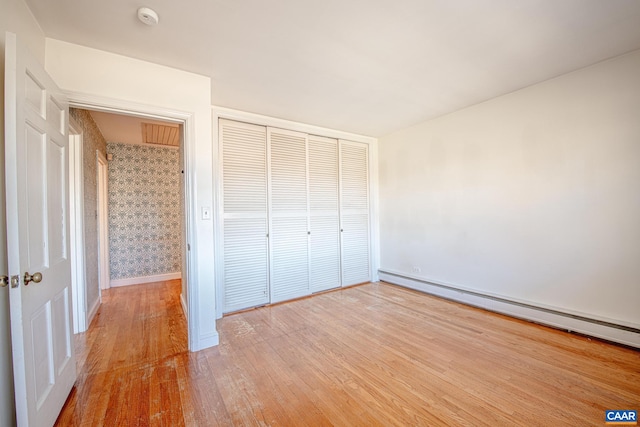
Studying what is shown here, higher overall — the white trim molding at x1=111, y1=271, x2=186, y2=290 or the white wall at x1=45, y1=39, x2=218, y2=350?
the white wall at x1=45, y1=39, x2=218, y2=350

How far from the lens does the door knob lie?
4.29ft

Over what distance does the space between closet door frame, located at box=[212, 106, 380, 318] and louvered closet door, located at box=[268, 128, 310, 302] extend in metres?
0.14

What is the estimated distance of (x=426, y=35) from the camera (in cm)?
200

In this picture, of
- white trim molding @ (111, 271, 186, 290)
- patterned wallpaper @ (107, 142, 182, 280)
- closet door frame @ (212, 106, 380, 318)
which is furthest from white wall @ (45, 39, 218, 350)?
white trim molding @ (111, 271, 186, 290)

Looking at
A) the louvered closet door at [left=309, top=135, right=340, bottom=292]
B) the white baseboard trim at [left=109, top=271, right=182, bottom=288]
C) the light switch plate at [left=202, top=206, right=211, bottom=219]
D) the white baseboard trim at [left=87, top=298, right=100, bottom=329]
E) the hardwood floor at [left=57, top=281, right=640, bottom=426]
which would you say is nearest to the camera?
the hardwood floor at [left=57, top=281, right=640, bottom=426]

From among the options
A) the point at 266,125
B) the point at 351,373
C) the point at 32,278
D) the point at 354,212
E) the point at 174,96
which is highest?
the point at 266,125

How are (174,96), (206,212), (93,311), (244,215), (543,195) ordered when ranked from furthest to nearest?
(244,215) → (93,311) → (543,195) → (206,212) → (174,96)

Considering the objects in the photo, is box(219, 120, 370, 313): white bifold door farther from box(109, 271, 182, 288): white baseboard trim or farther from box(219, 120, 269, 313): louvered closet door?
box(109, 271, 182, 288): white baseboard trim

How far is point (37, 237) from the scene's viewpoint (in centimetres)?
146

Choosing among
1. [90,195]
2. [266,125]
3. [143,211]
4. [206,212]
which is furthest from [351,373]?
[143,211]

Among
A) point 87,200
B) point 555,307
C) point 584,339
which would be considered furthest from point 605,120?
point 87,200

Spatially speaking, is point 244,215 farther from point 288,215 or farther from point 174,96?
point 174,96

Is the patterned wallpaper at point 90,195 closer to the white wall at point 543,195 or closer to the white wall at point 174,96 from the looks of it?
the white wall at point 174,96

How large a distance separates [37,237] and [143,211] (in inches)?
147
